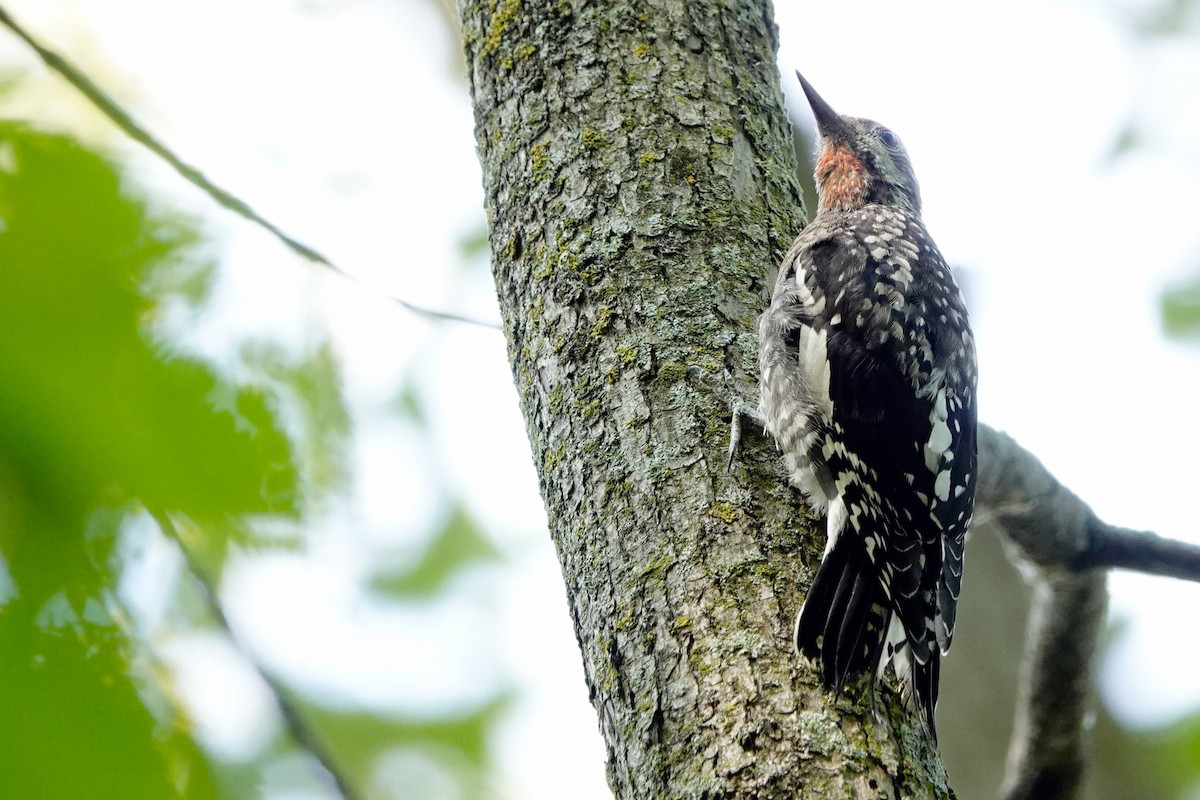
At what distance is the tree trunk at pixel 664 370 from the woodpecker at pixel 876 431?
86 mm

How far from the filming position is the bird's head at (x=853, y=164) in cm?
428

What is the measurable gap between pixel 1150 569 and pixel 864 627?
1094 millimetres

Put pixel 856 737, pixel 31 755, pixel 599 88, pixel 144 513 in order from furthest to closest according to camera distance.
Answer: pixel 599 88 → pixel 856 737 → pixel 144 513 → pixel 31 755

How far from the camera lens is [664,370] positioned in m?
2.14

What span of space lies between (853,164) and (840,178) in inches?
3.0

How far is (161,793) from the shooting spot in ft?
1.87

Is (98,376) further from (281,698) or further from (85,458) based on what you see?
(281,698)

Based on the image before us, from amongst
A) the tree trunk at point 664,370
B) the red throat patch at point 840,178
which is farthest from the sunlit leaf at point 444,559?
the red throat patch at point 840,178

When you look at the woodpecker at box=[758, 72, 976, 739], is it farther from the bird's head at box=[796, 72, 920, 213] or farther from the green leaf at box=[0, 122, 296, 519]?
the green leaf at box=[0, 122, 296, 519]

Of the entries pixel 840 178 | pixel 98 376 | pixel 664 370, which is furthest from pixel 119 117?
pixel 840 178

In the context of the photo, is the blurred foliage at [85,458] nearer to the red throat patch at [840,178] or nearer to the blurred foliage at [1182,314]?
the red throat patch at [840,178]

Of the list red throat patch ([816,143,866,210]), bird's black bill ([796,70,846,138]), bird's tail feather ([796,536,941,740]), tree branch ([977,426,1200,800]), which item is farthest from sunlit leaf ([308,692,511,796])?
bird's black bill ([796,70,846,138])

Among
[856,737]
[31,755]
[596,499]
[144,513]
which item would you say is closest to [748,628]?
[856,737]

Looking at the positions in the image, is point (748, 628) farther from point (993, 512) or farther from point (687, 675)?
point (993, 512)
